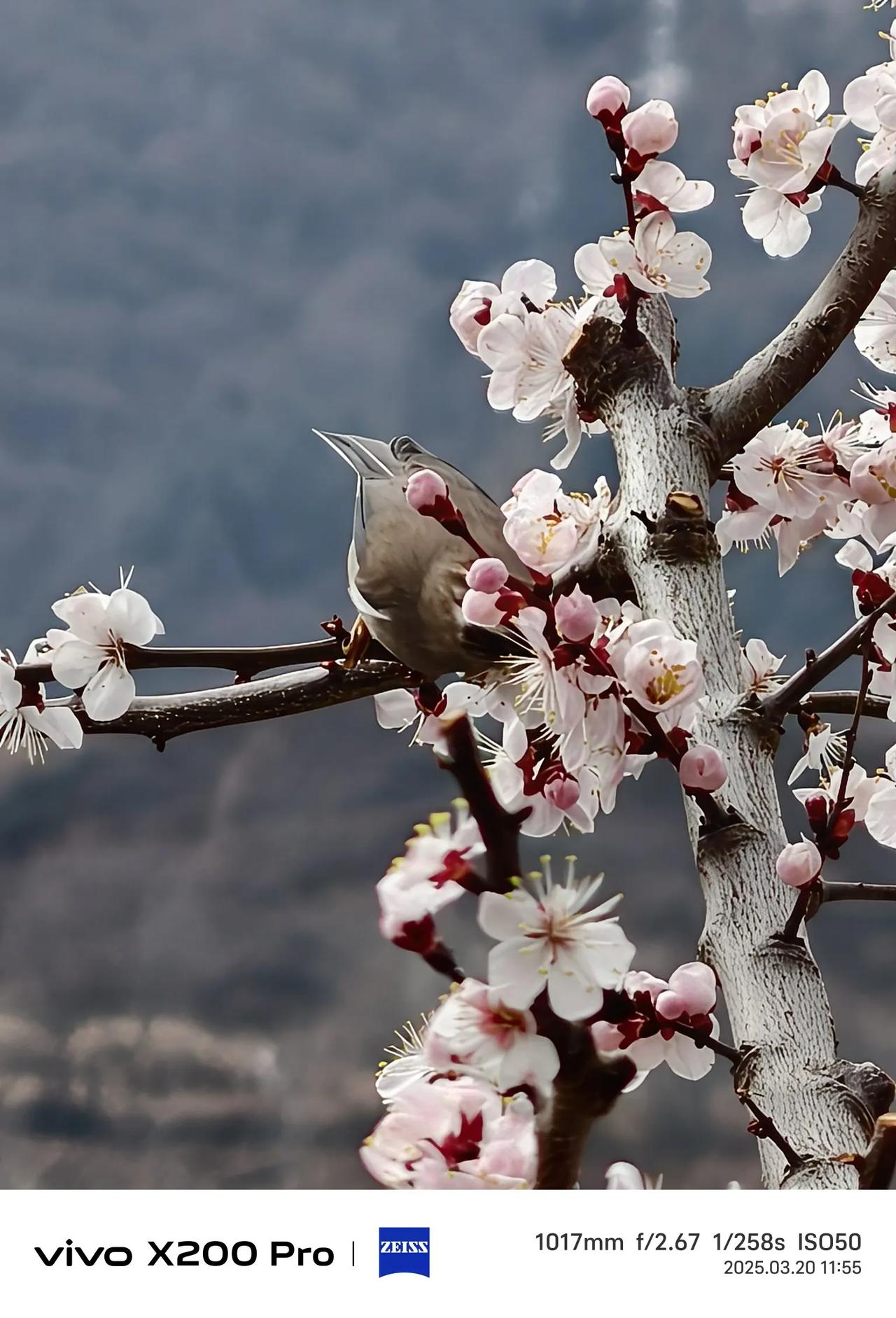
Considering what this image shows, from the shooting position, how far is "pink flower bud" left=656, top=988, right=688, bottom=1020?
0.46 meters

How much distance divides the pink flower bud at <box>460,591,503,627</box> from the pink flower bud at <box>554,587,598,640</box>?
0.09ft

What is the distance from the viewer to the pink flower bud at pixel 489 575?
48 centimetres

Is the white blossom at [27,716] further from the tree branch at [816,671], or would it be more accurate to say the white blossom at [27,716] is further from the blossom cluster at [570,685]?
the tree branch at [816,671]

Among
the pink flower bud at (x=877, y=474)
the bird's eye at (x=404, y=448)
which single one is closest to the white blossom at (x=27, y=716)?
the bird's eye at (x=404, y=448)

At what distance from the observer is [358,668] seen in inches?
30.0

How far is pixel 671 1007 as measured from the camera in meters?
0.46

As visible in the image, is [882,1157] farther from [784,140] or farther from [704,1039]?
[784,140]

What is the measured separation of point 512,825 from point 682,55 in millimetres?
976

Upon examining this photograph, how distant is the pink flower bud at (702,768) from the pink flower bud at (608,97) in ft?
1.17
